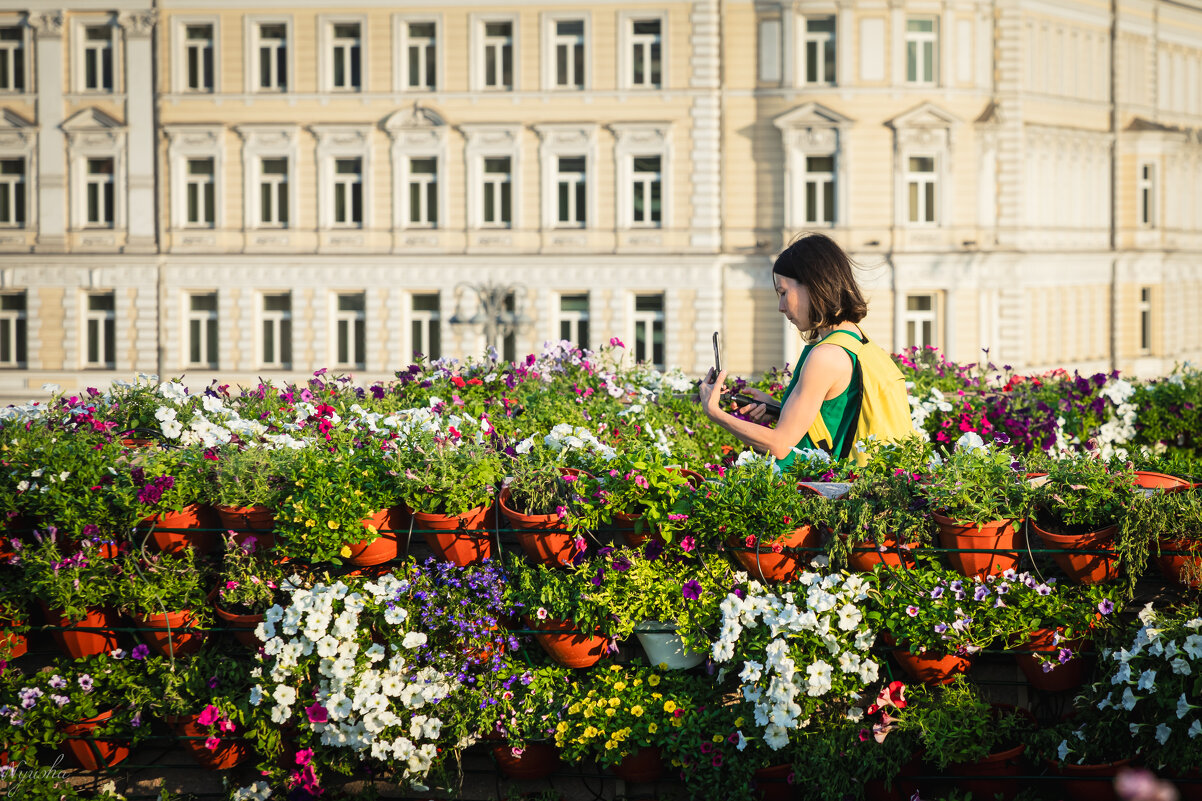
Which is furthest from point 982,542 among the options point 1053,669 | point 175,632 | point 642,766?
point 175,632

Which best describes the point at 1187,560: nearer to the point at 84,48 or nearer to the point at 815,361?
the point at 815,361

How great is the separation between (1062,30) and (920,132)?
17.7 feet

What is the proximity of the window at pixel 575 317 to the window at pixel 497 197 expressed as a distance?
2.29 m

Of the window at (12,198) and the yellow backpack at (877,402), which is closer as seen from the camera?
the yellow backpack at (877,402)

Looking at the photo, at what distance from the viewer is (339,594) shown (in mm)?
3670

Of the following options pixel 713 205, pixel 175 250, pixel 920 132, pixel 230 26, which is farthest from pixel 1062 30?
pixel 175 250

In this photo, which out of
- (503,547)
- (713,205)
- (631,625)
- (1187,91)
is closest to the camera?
(631,625)

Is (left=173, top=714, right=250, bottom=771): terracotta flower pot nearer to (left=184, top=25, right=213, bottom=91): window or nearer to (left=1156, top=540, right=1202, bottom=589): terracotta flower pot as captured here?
(left=1156, top=540, right=1202, bottom=589): terracotta flower pot

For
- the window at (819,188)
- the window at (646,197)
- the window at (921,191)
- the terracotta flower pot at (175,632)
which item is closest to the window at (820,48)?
the window at (819,188)

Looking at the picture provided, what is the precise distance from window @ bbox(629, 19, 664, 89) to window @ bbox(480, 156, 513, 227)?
364 centimetres

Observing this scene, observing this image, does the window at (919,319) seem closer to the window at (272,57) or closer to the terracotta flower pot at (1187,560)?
the window at (272,57)

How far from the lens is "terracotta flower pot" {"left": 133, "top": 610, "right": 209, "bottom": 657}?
12.6 ft

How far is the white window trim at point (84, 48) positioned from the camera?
26.8m

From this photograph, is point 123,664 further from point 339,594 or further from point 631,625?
point 631,625
